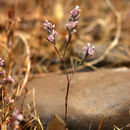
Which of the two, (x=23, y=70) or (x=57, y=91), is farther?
(x=23, y=70)

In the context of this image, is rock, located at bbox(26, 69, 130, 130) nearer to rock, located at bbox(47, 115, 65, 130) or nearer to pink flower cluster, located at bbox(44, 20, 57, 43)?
rock, located at bbox(47, 115, 65, 130)

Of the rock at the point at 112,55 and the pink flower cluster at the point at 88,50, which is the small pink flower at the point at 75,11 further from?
the rock at the point at 112,55

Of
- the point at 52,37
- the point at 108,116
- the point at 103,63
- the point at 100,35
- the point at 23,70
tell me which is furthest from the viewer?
the point at 100,35

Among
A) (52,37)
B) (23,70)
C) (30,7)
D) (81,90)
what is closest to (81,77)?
(81,90)

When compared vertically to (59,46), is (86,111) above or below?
below

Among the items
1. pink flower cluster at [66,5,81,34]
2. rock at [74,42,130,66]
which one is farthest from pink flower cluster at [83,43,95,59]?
rock at [74,42,130,66]

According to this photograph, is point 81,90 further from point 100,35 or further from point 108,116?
point 100,35
